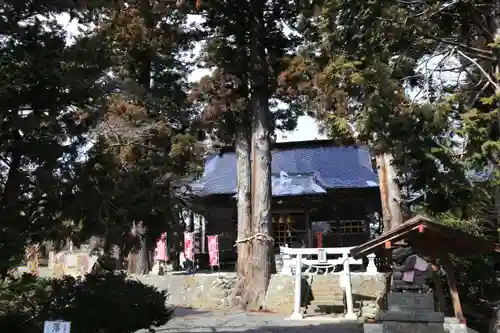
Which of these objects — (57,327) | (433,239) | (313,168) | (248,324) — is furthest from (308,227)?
(57,327)

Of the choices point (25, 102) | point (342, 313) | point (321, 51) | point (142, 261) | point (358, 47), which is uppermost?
point (321, 51)

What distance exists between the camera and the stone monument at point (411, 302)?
754cm

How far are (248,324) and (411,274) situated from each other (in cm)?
383

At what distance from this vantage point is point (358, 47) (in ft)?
25.3

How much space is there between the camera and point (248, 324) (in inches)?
399

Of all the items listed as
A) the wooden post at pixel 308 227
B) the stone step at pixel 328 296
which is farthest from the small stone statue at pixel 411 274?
the wooden post at pixel 308 227

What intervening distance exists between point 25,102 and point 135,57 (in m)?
10.5

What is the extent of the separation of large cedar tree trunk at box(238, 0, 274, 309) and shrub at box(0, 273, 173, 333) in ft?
21.0

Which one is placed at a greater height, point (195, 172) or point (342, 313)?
point (195, 172)

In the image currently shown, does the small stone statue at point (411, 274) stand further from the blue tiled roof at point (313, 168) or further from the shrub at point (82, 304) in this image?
the blue tiled roof at point (313, 168)

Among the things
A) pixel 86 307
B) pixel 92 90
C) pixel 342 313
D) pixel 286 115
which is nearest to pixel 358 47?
pixel 92 90

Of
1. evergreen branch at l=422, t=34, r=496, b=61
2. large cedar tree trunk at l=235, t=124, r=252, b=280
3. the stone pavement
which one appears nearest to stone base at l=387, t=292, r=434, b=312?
the stone pavement

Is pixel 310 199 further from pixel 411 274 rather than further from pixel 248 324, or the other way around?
pixel 411 274

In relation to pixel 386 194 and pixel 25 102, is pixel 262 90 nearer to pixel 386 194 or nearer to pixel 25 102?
pixel 386 194
